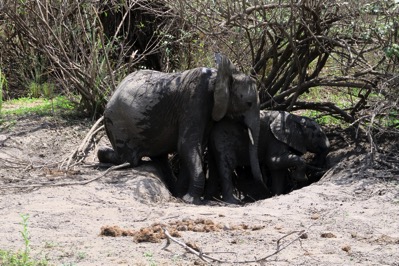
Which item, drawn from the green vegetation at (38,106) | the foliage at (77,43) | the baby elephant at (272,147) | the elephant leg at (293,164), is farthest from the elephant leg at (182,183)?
the green vegetation at (38,106)

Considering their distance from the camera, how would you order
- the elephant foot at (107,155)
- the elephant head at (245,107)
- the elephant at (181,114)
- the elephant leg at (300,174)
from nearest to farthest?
the elephant at (181,114) < the elephant head at (245,107) < the elephant leg at (300,174) < the elephant foot at (107,155)

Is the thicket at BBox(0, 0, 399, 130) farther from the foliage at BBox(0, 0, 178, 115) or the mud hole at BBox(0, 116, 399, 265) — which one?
the mud hole at BBox(0, 116, 399, 265)

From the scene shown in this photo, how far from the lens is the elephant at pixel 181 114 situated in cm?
902

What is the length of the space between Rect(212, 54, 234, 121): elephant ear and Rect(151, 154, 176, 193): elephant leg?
101 centimetres

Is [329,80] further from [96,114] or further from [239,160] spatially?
[96,114]

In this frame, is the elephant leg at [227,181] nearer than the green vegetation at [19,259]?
No

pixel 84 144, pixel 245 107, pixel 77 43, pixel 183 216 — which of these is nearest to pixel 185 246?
pixel 183 216

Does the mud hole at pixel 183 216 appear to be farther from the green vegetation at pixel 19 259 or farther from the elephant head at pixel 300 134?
the elephant head at pixel 300 134

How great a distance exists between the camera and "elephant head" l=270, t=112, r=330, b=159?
31.1 ft

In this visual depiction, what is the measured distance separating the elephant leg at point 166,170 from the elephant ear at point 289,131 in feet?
4.39

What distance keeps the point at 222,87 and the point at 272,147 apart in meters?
1.12

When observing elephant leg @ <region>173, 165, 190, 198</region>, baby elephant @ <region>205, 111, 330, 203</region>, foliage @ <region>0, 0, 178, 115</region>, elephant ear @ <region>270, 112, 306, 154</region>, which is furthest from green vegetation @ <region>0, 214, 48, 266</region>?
foliage @ <region>0, 0, 178, 115</region>

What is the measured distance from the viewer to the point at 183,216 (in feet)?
23.1

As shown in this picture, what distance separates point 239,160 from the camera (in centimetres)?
955
